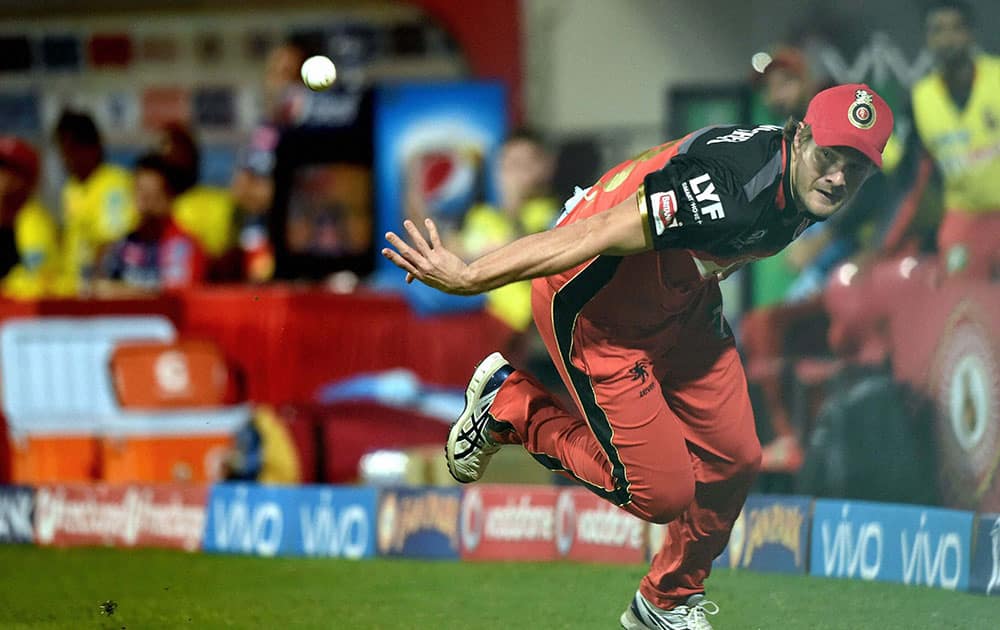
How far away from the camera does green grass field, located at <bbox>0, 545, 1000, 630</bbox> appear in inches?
258

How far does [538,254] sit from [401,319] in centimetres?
486

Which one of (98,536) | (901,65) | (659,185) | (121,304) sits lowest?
(98,536)

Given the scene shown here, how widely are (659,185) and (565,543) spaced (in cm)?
322

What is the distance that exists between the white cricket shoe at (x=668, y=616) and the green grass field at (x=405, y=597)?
0.17 metres

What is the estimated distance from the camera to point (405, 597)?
287 inches

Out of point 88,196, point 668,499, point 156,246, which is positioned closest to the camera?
point 668,499

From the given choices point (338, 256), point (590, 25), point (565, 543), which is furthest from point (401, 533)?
point (590, 25)

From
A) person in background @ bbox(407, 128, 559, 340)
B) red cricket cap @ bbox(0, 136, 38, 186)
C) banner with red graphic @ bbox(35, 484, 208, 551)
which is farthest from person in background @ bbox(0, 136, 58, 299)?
person in background @ bbox(407, 128, 559, 340)

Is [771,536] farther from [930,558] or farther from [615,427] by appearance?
[615,427]

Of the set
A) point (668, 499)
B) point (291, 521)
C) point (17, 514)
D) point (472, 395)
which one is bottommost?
point (17, 514)

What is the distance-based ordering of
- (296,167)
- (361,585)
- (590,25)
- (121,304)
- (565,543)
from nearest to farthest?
A: (361,585) < (565,543) < (121,304) < (296,167) < (590,25)

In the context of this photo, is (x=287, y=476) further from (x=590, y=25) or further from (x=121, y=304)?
(x=590, y=25)

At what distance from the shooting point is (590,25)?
12523mm

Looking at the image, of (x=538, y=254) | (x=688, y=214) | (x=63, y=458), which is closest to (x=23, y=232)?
(x=63, y=458)
